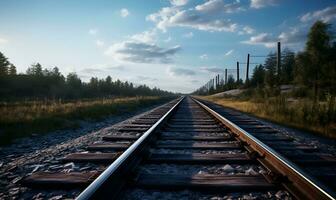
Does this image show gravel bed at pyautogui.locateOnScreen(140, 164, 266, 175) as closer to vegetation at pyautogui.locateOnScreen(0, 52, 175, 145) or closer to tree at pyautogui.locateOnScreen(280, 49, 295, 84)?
vegetation at pyautogui.locateOnScreen(0, 52, 175, 145)

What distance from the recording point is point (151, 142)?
5.02 m

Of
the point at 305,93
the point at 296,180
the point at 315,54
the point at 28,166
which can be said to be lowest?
the point at 28,166

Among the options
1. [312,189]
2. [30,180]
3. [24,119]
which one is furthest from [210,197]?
[24,119]

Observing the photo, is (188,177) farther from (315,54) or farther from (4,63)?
(4,63)

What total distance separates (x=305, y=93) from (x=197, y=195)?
23.7 metres

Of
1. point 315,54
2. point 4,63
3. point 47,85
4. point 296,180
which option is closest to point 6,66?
point 4,63

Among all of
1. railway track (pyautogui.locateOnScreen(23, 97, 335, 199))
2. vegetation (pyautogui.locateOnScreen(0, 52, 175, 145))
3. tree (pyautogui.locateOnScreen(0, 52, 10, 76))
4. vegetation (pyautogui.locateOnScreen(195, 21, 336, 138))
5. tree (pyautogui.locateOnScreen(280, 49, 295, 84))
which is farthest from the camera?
tree (pyautogui.locateOnScreen(0, 52, 10, 76))

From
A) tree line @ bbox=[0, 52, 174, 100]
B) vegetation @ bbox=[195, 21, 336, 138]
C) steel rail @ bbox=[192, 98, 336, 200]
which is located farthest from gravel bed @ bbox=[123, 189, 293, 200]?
tree line @ bbox=[0, 52, 174, 100]

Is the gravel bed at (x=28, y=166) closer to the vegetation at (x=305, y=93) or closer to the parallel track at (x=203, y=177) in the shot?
the parallel track at (x=203, y=177)

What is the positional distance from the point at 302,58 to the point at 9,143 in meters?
39.7

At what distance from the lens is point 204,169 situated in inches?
137

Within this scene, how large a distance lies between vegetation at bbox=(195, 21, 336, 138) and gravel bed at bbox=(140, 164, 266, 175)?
4.39 meters

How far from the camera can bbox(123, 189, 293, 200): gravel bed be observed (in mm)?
2557

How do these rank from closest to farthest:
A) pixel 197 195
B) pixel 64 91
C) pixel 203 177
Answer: pixel 197 195
pixel 203 177
pixel 64 91
